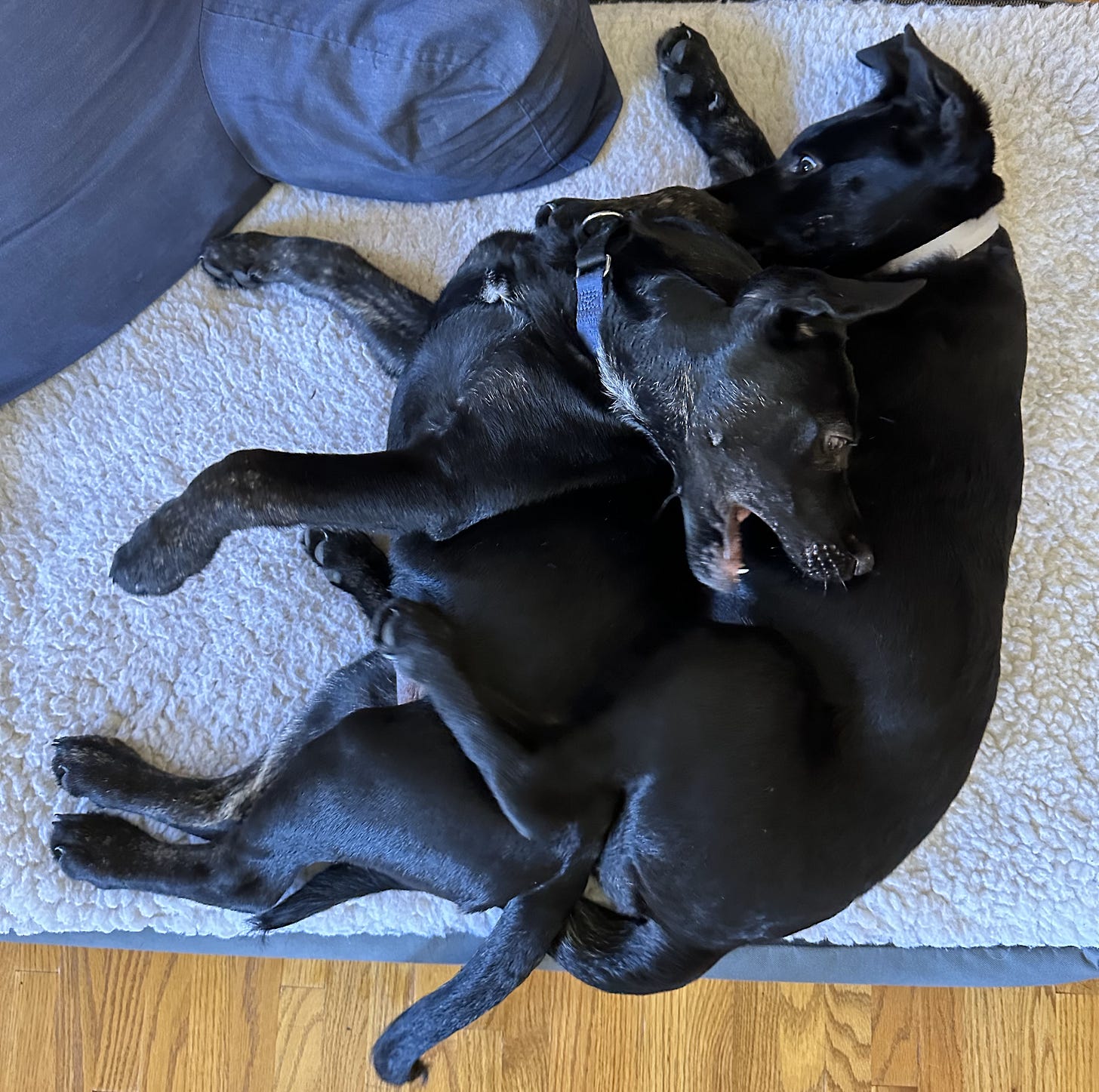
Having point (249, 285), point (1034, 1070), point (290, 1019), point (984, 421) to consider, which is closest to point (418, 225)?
point (249, 285)

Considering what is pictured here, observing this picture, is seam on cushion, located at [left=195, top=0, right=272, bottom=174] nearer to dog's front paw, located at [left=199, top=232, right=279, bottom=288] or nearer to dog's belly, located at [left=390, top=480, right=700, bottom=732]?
dog's front paw, located at [left=199, top=232, right=279, bottom=288]

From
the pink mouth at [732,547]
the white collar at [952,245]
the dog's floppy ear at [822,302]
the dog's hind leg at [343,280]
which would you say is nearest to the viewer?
the dog's floppy ear at [822,302]

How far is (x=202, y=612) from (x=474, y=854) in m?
Answer: 0.90

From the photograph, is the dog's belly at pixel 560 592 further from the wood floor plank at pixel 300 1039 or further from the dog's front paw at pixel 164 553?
the wood floor plank at pixel 300 1039

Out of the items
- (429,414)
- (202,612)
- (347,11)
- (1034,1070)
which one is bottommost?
(1034,1070)

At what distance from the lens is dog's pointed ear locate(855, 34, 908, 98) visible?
1.88 meters

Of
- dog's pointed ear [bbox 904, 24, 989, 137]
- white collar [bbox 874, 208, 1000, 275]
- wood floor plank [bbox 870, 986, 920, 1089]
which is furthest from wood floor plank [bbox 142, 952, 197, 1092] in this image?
dog's pointed ear [bbox 904, 24, 989, 137]

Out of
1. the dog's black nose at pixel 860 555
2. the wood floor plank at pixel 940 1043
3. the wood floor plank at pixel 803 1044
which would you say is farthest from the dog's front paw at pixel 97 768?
the wood floor plank at pixel 940 1043

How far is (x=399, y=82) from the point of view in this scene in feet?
6.37

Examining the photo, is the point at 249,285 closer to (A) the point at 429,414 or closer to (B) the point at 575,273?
(A) the point at 429,414

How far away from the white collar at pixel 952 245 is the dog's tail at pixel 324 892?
1558 millimetres

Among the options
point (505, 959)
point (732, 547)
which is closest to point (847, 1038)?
point (505, 959)

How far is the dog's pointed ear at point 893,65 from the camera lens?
74.0 inches

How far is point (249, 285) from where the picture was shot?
2143 mm
